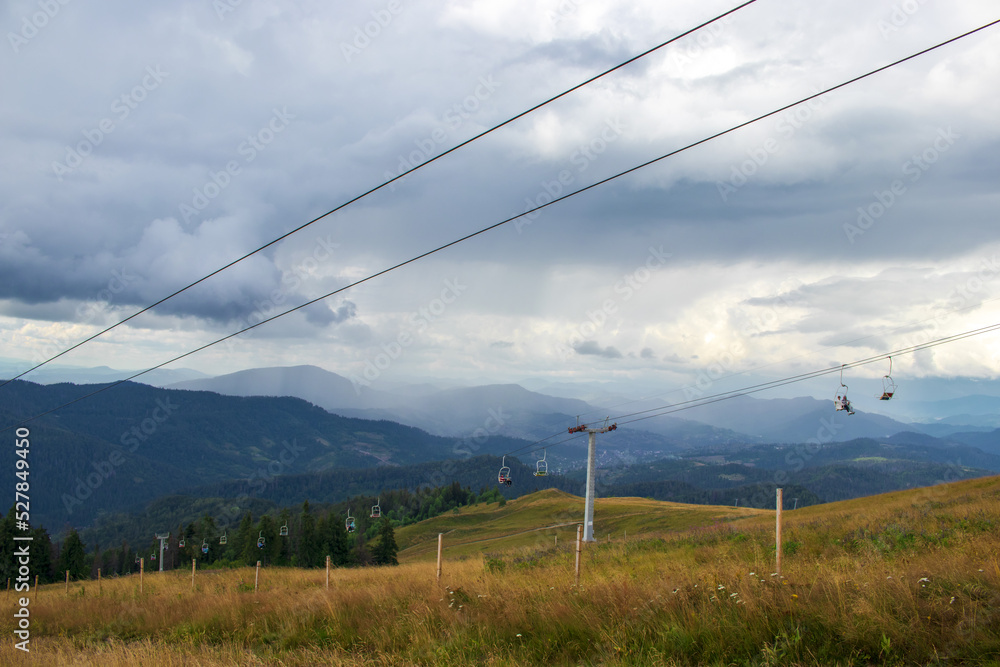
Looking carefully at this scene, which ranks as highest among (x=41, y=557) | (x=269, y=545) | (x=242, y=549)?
(x=41, y=557)

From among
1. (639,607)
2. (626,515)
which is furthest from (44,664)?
(626,515)

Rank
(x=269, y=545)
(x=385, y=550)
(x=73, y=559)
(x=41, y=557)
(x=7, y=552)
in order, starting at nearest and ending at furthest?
(x=7, y=552)
(x=41, y=557)
(x=385, y=550)
(x=73, y=559)
(x=269, y=545)

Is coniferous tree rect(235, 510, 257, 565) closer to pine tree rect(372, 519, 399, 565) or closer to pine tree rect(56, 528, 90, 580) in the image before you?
pine tree rect(372, 519, 399, 565)

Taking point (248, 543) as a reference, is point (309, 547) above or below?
above

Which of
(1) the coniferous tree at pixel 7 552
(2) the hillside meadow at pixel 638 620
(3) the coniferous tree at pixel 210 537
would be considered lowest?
(3) the coniferous tree at pixel 210 537

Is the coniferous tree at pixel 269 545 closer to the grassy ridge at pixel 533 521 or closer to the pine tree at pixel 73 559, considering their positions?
the grassy ridge at pixel 533 521

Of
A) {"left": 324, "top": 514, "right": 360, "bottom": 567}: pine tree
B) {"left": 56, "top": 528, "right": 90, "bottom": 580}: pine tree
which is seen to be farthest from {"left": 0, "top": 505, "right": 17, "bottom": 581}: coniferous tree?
{"left": 324, "top": 514, "right": 360, "bottom": 567}: pine tree

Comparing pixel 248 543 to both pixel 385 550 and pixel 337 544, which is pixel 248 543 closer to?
pixel 337 544

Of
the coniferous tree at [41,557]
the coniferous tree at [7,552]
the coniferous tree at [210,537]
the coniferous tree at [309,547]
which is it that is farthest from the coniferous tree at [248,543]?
the coniferous tree at [7,552]

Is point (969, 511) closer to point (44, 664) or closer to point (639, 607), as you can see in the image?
point (639, 607)

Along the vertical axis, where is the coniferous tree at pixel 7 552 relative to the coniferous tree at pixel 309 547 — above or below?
above

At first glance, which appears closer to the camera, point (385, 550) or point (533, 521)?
point (385, 550)

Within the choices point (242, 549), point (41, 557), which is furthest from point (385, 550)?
point (41, 557)

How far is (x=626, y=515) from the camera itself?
8075 centimetres
